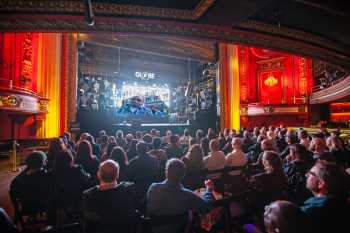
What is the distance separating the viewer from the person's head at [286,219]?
1.37 meters

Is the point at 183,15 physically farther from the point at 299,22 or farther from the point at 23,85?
the point at 23,85

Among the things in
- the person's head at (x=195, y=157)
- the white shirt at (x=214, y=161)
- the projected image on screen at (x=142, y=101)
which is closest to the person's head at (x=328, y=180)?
the person's head at (x=195, y=157)

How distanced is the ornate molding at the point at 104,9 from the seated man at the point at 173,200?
3352 mm

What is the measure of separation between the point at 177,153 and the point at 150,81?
1258cm

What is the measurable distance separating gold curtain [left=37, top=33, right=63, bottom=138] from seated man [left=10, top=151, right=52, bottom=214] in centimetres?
781

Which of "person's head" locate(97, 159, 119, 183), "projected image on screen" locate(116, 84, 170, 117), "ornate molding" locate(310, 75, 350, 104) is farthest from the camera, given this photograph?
"projected image on screen" locate(116, 84, 170, 117)

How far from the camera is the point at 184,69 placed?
60.6 feet

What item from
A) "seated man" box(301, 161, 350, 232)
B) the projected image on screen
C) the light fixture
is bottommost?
"seated man" box(301, 161, 350, 232)

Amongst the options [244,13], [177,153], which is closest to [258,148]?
[177,153]

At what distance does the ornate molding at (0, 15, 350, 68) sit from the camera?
492 centimetres

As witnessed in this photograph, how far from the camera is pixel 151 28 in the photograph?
549cm

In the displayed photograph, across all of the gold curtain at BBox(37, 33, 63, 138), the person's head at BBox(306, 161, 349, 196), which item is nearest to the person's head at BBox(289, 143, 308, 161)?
the person's head at BBox(306, 161, 349, 196)

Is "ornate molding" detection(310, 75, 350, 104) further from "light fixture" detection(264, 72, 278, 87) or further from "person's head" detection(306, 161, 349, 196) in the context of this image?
"person's head" detection(306, 161, 349, 196)

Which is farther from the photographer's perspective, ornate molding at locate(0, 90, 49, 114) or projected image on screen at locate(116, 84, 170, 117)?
projected image on screen at locate(116, 84, 170, 117)
